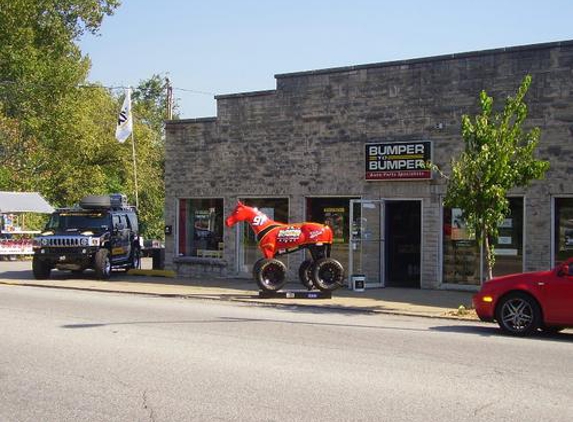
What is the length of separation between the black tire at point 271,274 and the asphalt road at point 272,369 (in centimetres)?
346

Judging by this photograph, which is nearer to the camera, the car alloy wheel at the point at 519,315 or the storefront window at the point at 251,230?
the car alloy wheel at the point at 519,315

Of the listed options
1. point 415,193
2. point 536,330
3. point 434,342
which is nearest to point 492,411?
point 434,342

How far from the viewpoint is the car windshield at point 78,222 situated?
22.6 meters

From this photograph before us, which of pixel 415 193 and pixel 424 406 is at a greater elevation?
pixel 415 193

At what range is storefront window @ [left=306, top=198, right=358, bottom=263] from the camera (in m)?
19.6

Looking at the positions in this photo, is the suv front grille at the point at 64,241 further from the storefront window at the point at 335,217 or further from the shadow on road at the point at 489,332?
the shadow on road at the point at 489,332

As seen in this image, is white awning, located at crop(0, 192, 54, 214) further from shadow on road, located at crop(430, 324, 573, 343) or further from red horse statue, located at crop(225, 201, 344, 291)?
shadow on road, located at crop(430, 324, 573, 343)

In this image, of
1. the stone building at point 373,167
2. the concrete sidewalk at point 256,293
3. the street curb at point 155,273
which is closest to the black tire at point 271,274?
the concrete sidewalk at point 256,293

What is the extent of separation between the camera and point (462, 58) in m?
17.8

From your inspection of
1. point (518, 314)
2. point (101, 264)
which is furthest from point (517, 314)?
point (101, 264)

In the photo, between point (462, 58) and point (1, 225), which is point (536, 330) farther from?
point (1, 225)

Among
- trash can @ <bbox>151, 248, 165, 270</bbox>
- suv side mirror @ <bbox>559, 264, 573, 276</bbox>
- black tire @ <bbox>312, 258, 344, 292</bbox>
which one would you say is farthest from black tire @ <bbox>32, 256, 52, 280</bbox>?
suv side mirror @ <bbox>559, 264, 573, 276</bbox>

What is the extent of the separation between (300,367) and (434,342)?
9.48 ft

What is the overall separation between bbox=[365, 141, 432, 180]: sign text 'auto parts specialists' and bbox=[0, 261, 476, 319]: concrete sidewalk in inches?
114
